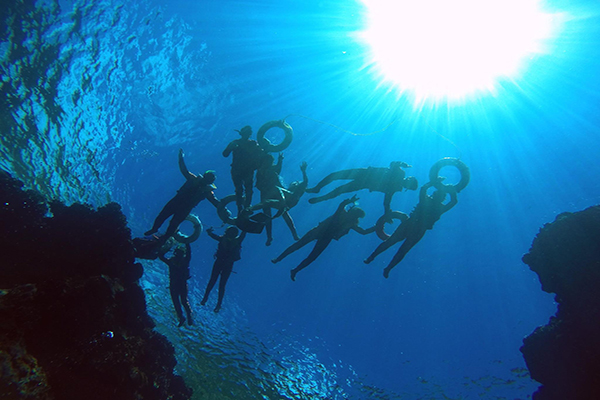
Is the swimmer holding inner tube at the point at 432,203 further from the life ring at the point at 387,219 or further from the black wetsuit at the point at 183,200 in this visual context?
the black wetsuit at the point at 183,200

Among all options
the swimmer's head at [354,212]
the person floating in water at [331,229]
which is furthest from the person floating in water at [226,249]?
the swimmer's head at [354,212]

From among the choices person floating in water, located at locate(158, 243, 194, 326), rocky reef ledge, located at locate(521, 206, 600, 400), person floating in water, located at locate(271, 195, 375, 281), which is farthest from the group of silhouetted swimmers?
rocky reef ledge, located at locate(521, 206, 600, 400)

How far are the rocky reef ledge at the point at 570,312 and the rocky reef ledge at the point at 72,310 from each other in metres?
12.3

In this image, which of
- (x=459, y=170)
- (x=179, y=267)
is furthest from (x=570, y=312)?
(x=179, y=267)

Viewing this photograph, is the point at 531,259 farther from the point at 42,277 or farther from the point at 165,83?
the point at 165,83

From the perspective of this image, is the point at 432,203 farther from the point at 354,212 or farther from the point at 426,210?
the point at 354,212

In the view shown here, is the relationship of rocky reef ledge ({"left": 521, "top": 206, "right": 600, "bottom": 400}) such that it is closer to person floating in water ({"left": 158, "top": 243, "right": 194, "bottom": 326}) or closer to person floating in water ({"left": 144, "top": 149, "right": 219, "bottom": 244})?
person floating in water ({"left": 144, "top": 149, "right": 219, "bottom": 244})

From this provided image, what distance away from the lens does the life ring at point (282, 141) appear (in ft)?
26.7

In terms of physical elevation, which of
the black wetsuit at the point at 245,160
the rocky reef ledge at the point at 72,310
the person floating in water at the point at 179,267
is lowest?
the rocky reef ledge at the point at 72,310

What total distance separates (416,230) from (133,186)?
56.7 ft

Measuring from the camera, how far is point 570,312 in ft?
28.4

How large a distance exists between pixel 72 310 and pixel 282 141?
6.72 metres

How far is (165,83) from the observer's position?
46.5 feet

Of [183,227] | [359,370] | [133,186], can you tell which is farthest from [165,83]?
[359,370]
